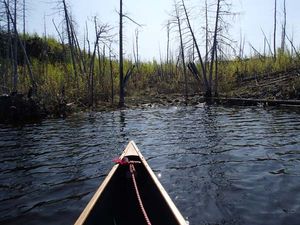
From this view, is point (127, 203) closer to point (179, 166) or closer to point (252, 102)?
point (179, 166)

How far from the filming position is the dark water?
227 inches

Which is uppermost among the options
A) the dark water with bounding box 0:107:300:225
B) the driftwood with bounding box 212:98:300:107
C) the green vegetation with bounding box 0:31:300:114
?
the green vegetation with bounding box 0:31:300:114

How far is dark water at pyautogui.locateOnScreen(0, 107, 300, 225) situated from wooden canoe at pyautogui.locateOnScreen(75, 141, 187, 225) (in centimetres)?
83

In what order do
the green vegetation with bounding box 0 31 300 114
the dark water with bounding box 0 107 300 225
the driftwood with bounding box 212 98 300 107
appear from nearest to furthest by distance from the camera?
the dark water with bounding box 0 107 300 225 → the driftwood with bounding box 212 98 300 107 → the green vegetation with bounding box 0 31 300 114

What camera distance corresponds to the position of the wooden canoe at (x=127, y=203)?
422 cm

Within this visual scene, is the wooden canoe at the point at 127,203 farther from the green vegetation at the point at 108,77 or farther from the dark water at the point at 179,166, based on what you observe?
the green vegetation at the point at 108,77

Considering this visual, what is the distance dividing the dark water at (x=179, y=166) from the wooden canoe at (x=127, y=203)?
0.83 m

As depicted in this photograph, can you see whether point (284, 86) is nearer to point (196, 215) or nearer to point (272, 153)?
point (272, 153)

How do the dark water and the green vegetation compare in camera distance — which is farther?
the green vegetation

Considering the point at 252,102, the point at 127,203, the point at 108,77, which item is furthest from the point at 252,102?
the point at 127,203

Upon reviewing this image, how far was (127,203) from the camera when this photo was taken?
5281 millimetres

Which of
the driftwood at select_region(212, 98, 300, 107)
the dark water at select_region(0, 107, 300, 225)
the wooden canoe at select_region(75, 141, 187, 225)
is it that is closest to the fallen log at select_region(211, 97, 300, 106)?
the driftwood at select_region(212, 98, 300, 107)

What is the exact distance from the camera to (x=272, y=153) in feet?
30.5

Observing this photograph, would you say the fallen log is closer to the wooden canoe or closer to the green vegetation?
the green vegetation
